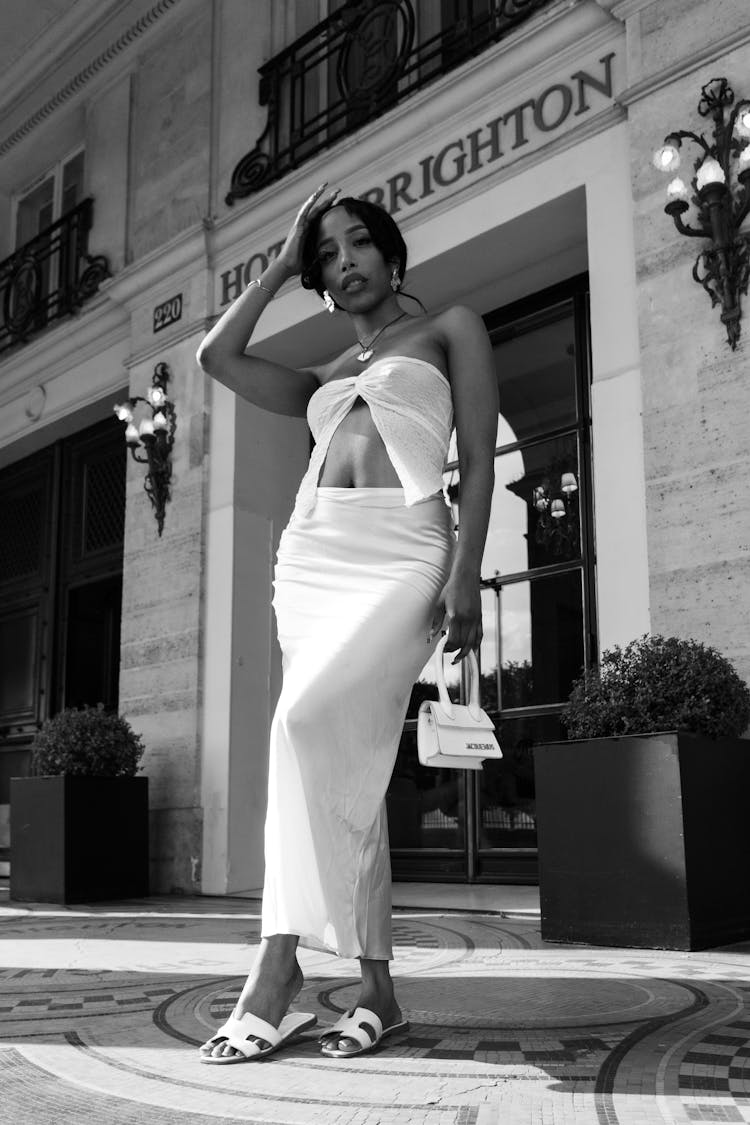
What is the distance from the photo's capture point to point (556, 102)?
235 inches

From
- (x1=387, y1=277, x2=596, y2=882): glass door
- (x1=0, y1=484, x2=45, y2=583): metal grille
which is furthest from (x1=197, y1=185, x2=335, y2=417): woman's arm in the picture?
(x1=0, y1=484, x2=45, y2=583): metal grille

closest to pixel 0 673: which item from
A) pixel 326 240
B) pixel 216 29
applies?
pixel 216 29

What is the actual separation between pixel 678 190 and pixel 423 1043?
3.77 meters

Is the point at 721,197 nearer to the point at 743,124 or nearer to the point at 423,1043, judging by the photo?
the point at 743,124

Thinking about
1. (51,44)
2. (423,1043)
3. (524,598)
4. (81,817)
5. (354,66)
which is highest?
(51,44)

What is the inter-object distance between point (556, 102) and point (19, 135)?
6242mm

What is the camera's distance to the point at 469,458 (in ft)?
8.21

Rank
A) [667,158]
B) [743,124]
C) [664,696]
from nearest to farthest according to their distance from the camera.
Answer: [664,696] → [743,124] → [667,158]

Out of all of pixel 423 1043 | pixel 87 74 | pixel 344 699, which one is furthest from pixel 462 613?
pixel 87 74

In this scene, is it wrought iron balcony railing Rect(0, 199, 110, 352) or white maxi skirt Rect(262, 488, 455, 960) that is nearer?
white maxi skirt Rect(262, 488, 455, 960)

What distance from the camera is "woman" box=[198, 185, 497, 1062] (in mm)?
2227

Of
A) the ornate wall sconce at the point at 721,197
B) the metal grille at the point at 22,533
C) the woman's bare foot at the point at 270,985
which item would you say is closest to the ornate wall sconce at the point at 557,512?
the ornate wall sconce at the point at 721,197

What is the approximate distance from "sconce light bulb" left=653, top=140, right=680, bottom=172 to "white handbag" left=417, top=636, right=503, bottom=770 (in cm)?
331

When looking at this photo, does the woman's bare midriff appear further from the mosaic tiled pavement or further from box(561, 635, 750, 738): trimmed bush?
box(561, 635, 750, 738): trimmed bush
